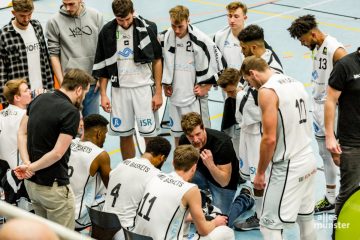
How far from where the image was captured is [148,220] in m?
5.83

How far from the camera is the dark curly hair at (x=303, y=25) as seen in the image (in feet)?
22.9

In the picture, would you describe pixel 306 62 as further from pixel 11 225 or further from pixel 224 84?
pixel 11 225

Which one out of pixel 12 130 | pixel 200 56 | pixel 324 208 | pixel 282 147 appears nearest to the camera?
pixel 282 147

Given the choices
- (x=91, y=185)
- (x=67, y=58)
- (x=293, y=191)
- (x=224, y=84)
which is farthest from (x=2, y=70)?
(x=293, y=191)

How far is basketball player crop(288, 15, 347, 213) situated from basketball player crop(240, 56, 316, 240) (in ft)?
3.76

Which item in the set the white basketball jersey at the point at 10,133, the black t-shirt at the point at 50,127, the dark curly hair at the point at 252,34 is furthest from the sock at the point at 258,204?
the white basketball jersey at the point at 10,133

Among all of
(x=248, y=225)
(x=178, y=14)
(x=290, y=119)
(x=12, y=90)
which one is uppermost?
(x=178, y=14)

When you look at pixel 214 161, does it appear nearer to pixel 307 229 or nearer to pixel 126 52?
pixel 307 229

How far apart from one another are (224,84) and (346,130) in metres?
1.49

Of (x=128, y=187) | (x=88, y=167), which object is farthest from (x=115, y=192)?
(x=88, y=167)

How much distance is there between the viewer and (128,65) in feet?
26.5

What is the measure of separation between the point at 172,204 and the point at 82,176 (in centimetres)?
131

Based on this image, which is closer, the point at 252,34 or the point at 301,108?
the point at 301,108

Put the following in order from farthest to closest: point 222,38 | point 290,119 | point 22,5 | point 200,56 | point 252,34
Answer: point 222,38
point 200,56
point 22,5
point 252,34
point 290,119
